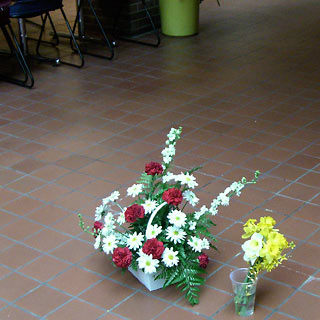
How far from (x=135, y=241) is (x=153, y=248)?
0.11 meters

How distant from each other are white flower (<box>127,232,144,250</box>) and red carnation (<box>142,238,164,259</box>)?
0.22 ft

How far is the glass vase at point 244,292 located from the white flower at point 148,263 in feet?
1.00

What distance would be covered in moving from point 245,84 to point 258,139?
1.18 metres

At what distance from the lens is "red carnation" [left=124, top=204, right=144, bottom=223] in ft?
9.04

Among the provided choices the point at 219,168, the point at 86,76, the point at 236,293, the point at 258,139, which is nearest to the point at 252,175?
the point at 219,168

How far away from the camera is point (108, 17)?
7.09m

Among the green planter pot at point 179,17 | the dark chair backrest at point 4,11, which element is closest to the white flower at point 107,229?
the dark chair backrest at point 4,11

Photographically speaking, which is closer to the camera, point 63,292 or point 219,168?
point 63,292

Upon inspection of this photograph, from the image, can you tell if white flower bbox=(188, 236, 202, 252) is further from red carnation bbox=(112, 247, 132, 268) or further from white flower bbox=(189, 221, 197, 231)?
red carnation bbox=(112, 247, 132, 268)

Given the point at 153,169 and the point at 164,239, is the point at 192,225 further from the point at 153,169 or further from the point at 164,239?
the point at 153,169

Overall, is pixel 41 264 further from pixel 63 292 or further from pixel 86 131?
pixel 86 131

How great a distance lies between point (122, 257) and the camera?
8.88 ft

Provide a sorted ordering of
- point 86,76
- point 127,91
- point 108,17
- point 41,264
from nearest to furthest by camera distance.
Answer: point 41,264
point 127,91
point 86,76
point 108,17

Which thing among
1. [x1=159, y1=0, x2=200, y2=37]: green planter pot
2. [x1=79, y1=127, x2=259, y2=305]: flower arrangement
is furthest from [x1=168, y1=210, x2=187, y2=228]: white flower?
[x1=159, y1=0, x2=200, y2=37]: green planter pot
